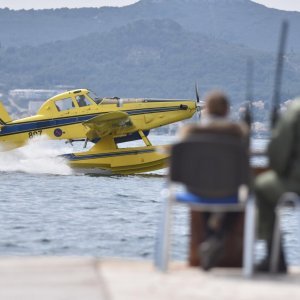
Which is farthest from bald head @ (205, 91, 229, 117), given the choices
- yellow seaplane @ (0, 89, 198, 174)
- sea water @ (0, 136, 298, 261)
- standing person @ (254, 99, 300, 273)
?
yellow seaplane @ (0, 89, 198, 174)

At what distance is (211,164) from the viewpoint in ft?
25.4

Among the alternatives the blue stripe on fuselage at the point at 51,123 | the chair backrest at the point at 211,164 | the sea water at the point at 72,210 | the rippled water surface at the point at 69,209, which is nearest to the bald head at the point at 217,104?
the chair backrest at the point at 211,164

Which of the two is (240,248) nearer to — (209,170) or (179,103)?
(209,170)

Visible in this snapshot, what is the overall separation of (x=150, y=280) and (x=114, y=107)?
93.3 feet

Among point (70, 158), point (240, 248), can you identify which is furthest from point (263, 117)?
point (240, 248)

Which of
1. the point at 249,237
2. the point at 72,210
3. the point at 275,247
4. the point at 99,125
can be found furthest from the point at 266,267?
the point at 99,125

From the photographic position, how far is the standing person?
25.6 feet

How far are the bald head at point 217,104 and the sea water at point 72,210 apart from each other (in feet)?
22.4

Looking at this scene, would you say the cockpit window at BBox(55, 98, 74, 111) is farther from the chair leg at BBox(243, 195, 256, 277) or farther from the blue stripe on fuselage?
the chair leg at BBox(243, 195, 256, 277)

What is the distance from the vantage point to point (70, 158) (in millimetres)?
36375

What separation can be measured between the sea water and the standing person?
21.4ft

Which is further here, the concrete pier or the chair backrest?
the chair backrest

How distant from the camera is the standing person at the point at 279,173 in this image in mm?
7797

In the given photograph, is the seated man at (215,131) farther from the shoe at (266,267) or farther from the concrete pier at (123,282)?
the shoe at (266,267)
